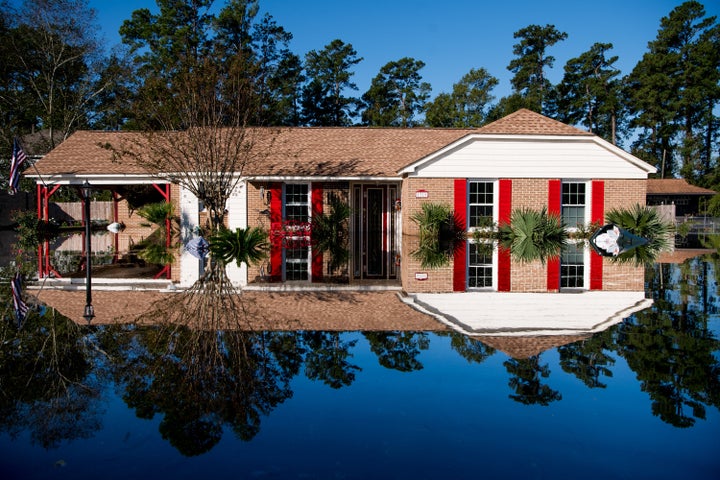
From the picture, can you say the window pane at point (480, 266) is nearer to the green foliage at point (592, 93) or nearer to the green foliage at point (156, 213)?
the green foliage at point (156, 213)

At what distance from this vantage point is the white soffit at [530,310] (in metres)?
6.97

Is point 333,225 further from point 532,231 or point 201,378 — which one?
point 201,378

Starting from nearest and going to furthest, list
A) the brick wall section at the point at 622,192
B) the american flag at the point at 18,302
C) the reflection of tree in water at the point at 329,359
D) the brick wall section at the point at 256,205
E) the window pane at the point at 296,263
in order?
the reflection of tree in water at the point at 329,359, the american flag at the point at 18,302, the window pane at the point at 296,263, the brick wall section at the point at 622,192, the brick wall section at the point at 256,205

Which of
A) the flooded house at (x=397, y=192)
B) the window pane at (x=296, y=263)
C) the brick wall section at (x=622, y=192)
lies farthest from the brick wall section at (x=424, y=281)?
the brick wall section at (x=622, y=192)

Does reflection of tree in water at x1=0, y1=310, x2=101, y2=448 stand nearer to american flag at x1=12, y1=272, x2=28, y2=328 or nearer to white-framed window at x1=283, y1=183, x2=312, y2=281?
american flag at x1=12, y1=272, x2=28, y2=328

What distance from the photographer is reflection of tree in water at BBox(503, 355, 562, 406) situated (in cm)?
454

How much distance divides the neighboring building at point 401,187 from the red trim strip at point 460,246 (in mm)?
39

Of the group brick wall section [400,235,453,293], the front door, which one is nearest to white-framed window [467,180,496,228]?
the front door

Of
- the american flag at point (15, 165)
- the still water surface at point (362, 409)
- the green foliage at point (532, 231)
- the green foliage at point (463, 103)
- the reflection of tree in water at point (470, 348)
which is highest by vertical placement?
the green foliage at point (463, 103)

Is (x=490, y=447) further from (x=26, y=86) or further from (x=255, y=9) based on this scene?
(x=255, y=9)

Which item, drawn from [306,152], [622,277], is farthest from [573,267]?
[306,152]

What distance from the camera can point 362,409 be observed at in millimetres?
4336

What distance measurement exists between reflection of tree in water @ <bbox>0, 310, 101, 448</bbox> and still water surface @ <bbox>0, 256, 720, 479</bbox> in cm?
2

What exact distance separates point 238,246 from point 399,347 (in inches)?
458
